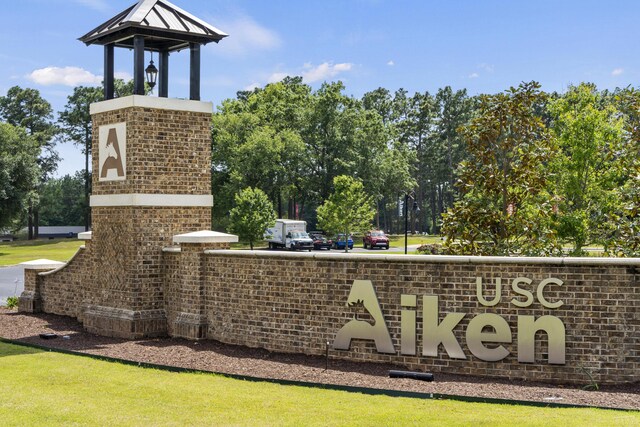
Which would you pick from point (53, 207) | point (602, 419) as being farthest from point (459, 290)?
point (53, 207)

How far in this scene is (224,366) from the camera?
12.9m

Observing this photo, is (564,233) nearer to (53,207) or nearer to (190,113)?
(190,113)

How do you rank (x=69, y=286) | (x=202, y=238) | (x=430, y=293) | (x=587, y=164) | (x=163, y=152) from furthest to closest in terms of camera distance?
(x=587, y=164) < (x=69, y=286) < (x=163, y=152) < (x=202, y=238) < (x=430, y=293)

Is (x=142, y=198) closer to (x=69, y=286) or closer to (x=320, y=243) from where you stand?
(x=69, y=286)

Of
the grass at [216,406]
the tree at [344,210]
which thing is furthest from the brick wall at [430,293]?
A: the tree at [344,210]

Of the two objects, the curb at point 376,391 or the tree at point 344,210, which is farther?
the tree at point 344,210

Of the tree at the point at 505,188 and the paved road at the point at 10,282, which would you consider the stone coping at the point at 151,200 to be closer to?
the tree at the point at 505,188

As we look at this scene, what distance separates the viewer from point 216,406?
9.99 meters

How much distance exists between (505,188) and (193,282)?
25.9 ft

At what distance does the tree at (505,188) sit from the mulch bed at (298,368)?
600 centimetres

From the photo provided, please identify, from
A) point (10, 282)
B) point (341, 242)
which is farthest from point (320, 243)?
point (10, 282)

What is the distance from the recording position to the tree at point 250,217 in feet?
196

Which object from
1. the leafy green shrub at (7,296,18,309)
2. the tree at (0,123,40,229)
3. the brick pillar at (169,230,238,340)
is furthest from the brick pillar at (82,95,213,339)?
the tree at (0,123,40,229)

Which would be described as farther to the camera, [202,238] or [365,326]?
[202,238]
